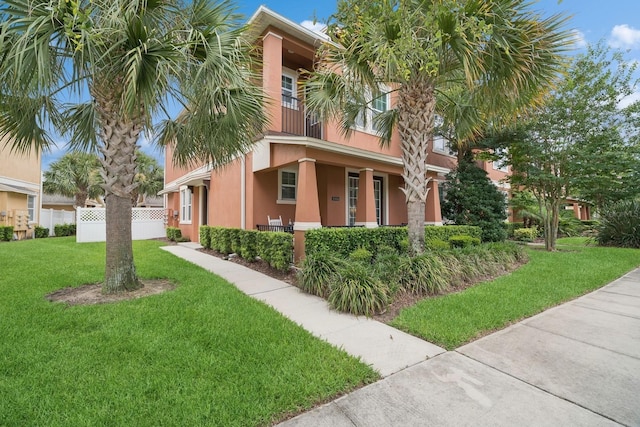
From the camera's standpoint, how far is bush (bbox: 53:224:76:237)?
2109cm

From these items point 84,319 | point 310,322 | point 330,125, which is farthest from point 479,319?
point 330,125

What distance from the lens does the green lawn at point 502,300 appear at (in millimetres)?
4238

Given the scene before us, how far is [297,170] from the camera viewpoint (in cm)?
1141

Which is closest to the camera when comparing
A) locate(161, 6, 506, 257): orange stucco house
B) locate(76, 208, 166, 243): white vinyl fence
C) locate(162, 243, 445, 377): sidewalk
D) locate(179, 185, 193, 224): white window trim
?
locate(162, 243, 445, 377): sidewalk

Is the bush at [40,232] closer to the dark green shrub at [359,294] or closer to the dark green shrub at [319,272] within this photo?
the dark green shrub at [319,272]

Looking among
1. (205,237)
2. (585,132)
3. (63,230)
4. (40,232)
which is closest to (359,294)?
(205,237)

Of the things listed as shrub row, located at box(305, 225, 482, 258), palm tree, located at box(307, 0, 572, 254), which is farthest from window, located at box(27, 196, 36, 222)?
palm tree, located at box(307, 0, 572, 254)

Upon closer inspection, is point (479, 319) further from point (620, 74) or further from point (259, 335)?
point (620, 74)

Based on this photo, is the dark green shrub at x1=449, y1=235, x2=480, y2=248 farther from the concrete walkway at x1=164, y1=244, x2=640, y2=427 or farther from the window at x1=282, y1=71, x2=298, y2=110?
the window at x1=282, y1=71, x2=298, y2=110

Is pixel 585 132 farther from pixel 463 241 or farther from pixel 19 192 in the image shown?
pixel 19 192

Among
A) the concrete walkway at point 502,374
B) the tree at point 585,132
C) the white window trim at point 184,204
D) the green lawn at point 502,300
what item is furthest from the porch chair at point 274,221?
the tree at point 585,132

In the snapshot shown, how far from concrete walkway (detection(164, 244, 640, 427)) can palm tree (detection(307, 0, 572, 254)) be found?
3273 millimetres

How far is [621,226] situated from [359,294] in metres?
15.1

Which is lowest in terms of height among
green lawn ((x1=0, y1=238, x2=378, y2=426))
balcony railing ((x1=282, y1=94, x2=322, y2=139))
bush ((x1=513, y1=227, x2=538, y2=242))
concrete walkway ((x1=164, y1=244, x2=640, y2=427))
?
concrete walkway ((x1=164, y1=244, x2=640, y2=427))
